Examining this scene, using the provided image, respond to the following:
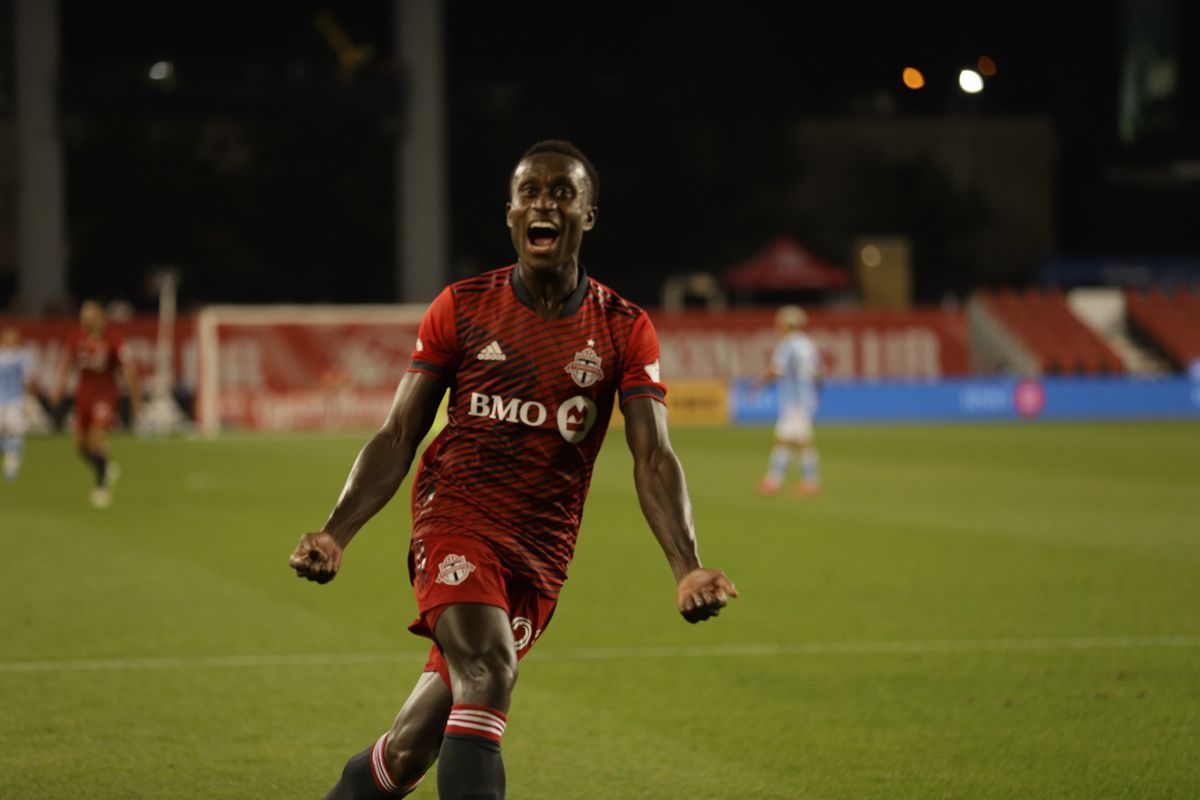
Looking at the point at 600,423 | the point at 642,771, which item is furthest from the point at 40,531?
the point at 600,423

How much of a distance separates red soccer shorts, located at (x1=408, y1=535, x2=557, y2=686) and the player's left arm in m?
0.42

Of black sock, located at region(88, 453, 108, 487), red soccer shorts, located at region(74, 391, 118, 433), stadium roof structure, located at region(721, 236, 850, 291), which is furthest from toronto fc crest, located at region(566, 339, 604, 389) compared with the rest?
stadium roof structure, located at region(721, 236, 850, 291)

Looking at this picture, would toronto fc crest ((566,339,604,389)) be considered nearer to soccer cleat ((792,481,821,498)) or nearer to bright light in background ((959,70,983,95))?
bright light in background ((959,70,983,95))

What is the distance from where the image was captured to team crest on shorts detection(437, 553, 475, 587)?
4.67 metres

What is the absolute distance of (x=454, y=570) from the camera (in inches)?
185

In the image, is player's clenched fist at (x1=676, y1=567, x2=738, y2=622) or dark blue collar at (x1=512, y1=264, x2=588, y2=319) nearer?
player's clenched fist at (x1=676, y1=567, x2=738, y2=622)

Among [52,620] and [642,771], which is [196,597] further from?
[642,771]

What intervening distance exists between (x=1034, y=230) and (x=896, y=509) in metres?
57.5

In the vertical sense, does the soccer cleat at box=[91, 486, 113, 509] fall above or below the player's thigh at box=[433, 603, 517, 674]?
below

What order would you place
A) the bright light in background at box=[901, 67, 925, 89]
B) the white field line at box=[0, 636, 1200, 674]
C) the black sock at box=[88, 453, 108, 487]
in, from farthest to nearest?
the black sock at box=[88, 453, 108, 487], the bright light in background at box=[901, 67, 925, 89], the white field line at box=[0, 636, 1200, 674]

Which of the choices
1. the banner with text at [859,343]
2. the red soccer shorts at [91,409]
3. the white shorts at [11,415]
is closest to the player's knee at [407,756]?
the red soccer shorts at [91,409]

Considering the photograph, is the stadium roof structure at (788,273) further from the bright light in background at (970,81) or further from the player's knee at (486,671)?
the player's knee at (486,671)

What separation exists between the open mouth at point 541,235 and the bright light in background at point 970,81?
6227 millimetres

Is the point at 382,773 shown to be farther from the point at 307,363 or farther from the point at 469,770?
the point at 307,363
